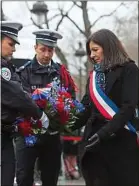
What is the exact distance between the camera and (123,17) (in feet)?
67.7

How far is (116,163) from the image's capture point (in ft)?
13.0

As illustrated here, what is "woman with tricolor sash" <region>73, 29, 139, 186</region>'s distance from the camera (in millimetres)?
3893

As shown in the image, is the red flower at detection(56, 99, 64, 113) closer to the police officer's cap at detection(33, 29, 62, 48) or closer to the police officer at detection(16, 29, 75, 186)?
the police officer at detection(16, 29, 75, 186)

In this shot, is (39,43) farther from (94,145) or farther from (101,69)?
(94,145)

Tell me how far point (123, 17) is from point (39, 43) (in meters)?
16.3

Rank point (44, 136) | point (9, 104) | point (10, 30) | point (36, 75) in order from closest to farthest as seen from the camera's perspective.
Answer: point (9, 104) < point (10, 30) < point (44, 136) < point (36, 75)

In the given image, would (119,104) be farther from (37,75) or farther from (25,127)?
(37,75)

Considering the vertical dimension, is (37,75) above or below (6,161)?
above

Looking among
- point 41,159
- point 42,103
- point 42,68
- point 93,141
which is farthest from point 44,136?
point 93,141

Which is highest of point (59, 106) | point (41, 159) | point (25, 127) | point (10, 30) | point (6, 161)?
point (10, 30)

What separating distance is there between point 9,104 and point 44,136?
39.0 inches

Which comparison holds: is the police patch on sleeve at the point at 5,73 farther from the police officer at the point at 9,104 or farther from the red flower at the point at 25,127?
the red flower at the point at 25,127

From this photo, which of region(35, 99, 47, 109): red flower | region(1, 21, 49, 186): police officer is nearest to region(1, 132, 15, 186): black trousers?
region(1, 21, 49, 186): police officer

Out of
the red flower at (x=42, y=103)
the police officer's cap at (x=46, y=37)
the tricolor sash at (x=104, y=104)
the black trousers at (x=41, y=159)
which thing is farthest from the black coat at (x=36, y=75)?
the tricolor sash at (x=104, y=104)
